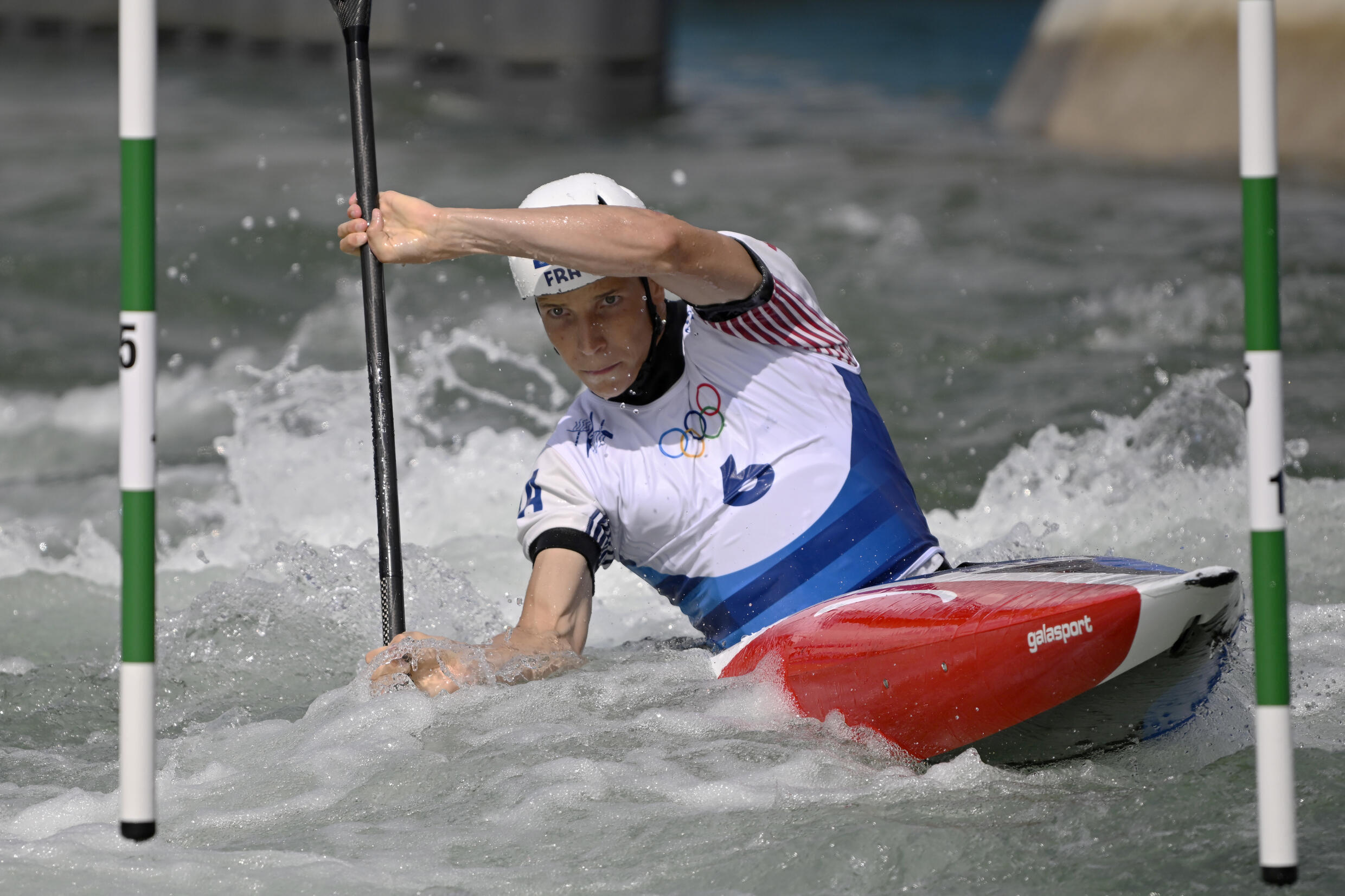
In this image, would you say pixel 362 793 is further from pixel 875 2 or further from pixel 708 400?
pixel 875 2

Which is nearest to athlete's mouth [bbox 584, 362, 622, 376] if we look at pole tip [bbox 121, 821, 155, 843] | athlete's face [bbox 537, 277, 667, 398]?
athlete's face [bbox 537, 277, 667, 398]

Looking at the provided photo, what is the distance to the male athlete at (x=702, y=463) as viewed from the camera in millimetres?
2730

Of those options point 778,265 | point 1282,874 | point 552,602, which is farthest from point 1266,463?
point 552,602

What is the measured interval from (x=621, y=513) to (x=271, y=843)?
2.93 feet

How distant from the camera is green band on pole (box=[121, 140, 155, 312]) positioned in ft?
6.01

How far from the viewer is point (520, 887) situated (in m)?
2.19

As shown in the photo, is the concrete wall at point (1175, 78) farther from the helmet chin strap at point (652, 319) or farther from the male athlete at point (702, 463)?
the helmet chin strap at point (652, 319)

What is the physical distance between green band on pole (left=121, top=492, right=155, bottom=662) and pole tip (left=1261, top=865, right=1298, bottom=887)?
4.69ft

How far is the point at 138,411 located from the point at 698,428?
1.22m

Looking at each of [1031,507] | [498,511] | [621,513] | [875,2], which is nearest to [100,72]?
[498,511]

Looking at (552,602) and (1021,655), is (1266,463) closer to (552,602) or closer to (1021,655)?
(1021,655)

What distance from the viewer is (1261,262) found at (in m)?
1.77

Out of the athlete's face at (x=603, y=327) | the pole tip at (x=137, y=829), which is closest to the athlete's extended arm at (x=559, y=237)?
the athlete's face at (x=603, y=327)

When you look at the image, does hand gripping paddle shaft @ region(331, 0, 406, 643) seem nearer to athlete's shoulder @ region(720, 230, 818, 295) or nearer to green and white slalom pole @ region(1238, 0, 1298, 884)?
athlete's shoulder @ region(720, 230, 818, 295)
